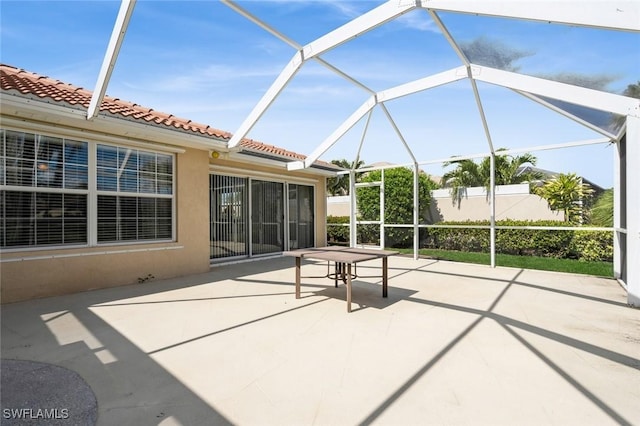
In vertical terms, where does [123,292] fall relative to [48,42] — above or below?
→ below

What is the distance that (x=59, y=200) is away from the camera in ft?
18.0

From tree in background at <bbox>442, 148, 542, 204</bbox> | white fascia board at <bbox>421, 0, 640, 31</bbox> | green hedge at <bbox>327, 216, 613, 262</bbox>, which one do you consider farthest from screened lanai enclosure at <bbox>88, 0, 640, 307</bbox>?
tree in background at <bbox>442, 148, 542, 204</bbox>

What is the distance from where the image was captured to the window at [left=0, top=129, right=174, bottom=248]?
16.5 ft

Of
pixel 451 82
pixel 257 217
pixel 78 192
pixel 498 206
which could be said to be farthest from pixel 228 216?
pixel 498 206

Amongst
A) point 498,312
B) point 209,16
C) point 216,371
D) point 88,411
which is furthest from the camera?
point 209,16

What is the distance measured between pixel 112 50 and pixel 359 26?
349 cm

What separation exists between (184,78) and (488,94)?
6781 mm

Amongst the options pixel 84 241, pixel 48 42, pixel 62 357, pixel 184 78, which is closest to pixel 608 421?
pixel 62 357

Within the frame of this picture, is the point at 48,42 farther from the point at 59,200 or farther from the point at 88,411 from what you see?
the point at 88,411

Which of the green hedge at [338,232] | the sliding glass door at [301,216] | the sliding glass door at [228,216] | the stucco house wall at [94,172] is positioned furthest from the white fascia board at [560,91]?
the green hedge at [338,232]

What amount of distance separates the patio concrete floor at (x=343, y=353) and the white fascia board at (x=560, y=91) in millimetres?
3091

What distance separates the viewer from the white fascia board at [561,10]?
2.89 metres

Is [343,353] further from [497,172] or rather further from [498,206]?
[497,172]

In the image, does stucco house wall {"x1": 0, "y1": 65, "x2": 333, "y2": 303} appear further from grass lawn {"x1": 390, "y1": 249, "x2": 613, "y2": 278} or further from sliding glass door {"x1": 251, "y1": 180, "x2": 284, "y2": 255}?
grass lawn {"x1": 390, "y1": 249, "x2": 613, "y2": 278}
